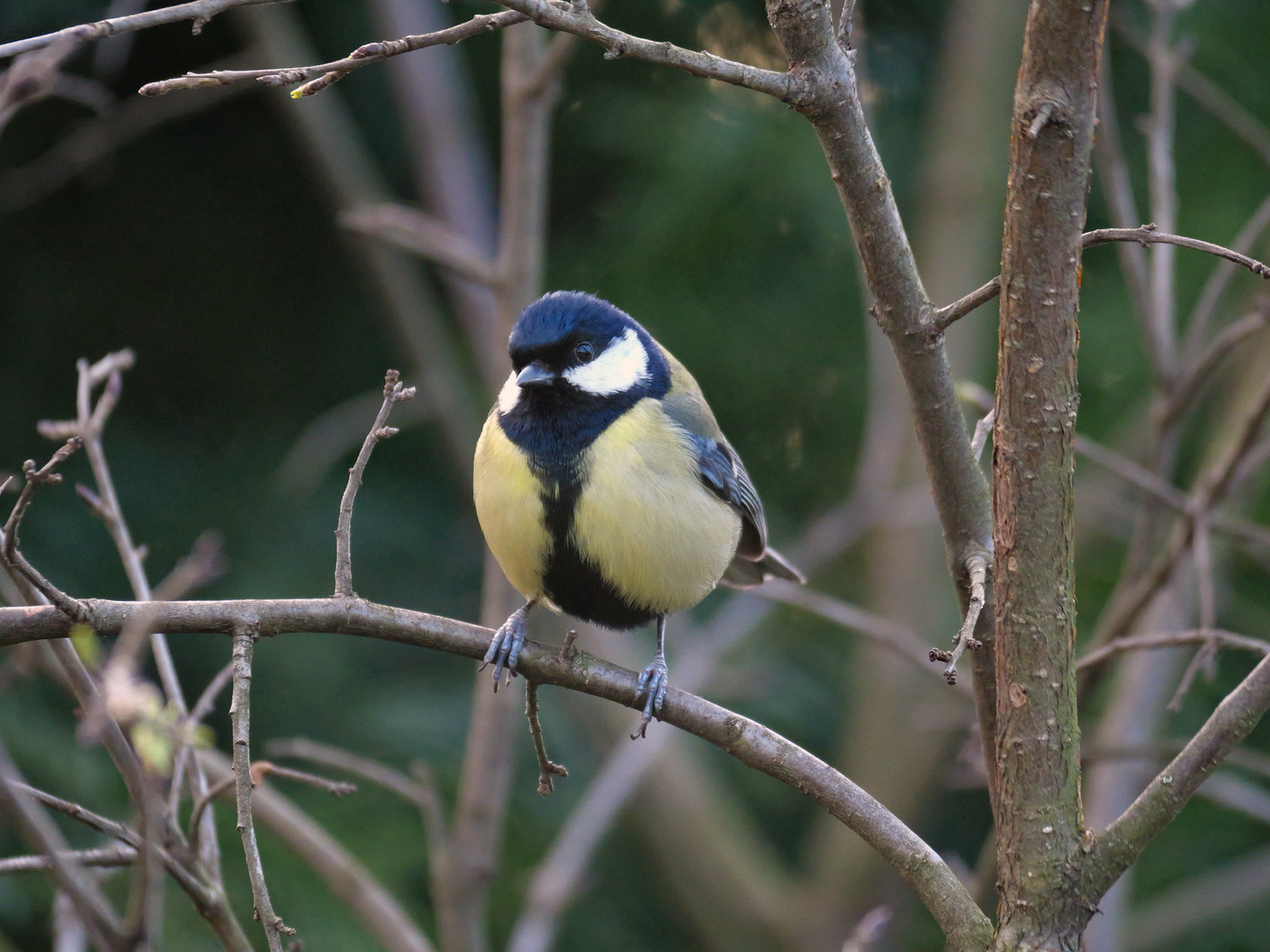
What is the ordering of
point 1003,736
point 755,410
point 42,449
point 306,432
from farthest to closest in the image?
point 755,410
point 306,432
point 42,449
point 1003,736

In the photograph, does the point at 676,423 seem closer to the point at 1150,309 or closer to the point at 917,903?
the point at 1150,309

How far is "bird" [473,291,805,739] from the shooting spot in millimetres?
2162

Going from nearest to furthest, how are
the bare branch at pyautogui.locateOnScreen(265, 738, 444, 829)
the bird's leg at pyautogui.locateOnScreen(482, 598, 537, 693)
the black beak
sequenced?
1. the bird's leg at pyautogui.locateOnScreen(482, 598, 537, 693)
2. the bare branch at pyautogui.locateOnScreen(265, 738, 444, 829)
3. the black beak

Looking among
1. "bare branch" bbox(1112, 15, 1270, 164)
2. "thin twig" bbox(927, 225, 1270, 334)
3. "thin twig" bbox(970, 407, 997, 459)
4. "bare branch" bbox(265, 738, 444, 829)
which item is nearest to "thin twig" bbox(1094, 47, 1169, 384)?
"bare branch" bbox(1112, 15, 1270, 164)

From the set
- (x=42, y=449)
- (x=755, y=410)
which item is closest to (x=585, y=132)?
(x=755, y=410)

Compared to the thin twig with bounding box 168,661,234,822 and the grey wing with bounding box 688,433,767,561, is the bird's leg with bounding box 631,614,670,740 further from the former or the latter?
the thin twig with bounding box 168,661,234,822

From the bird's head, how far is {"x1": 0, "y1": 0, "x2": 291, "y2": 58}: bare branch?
117 centimetres

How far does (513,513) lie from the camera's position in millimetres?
2176

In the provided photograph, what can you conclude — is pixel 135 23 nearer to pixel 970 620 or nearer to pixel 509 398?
pixel 970 620

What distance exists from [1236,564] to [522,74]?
3183 millimetres

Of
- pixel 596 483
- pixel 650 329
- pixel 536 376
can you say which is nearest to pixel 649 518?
pixel 596 483

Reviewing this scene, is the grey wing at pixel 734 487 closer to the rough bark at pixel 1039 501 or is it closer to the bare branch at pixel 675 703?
the bare branch at pixel 675 703

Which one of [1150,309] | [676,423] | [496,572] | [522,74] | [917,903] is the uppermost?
[522,74]

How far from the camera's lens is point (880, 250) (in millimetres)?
1535
